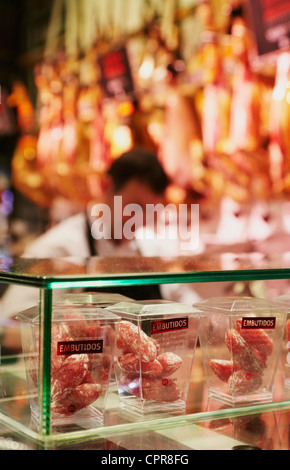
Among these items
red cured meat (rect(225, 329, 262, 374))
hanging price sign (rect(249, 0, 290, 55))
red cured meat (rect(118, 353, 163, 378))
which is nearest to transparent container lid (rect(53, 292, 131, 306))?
red cured meat (rect(118, 353, 163, 378))

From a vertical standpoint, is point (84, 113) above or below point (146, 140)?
above

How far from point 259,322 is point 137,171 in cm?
169

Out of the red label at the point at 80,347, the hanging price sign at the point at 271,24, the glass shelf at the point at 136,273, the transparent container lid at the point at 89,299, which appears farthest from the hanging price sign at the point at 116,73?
the red label at the point at 80,347

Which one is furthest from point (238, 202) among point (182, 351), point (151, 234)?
point (182, 351)

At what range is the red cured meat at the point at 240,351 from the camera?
1394 mm

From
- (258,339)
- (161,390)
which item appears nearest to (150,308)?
(161,390)

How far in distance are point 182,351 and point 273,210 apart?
6.95 ft

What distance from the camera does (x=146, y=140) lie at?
4355mm

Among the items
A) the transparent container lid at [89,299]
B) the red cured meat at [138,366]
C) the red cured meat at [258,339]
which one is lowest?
the red cured meat at [138,366]

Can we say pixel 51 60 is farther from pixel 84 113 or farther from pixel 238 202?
pixel 238 202

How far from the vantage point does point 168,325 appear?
1314mm

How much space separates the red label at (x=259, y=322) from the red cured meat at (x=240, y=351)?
29 mm

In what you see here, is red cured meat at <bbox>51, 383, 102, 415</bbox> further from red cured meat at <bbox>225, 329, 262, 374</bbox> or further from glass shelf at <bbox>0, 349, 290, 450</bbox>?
red cured meat at <bbox>225, 329, 262, 374</bbox>

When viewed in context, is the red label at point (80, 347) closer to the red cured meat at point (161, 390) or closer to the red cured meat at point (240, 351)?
the red cured meat at point (161, 390)
